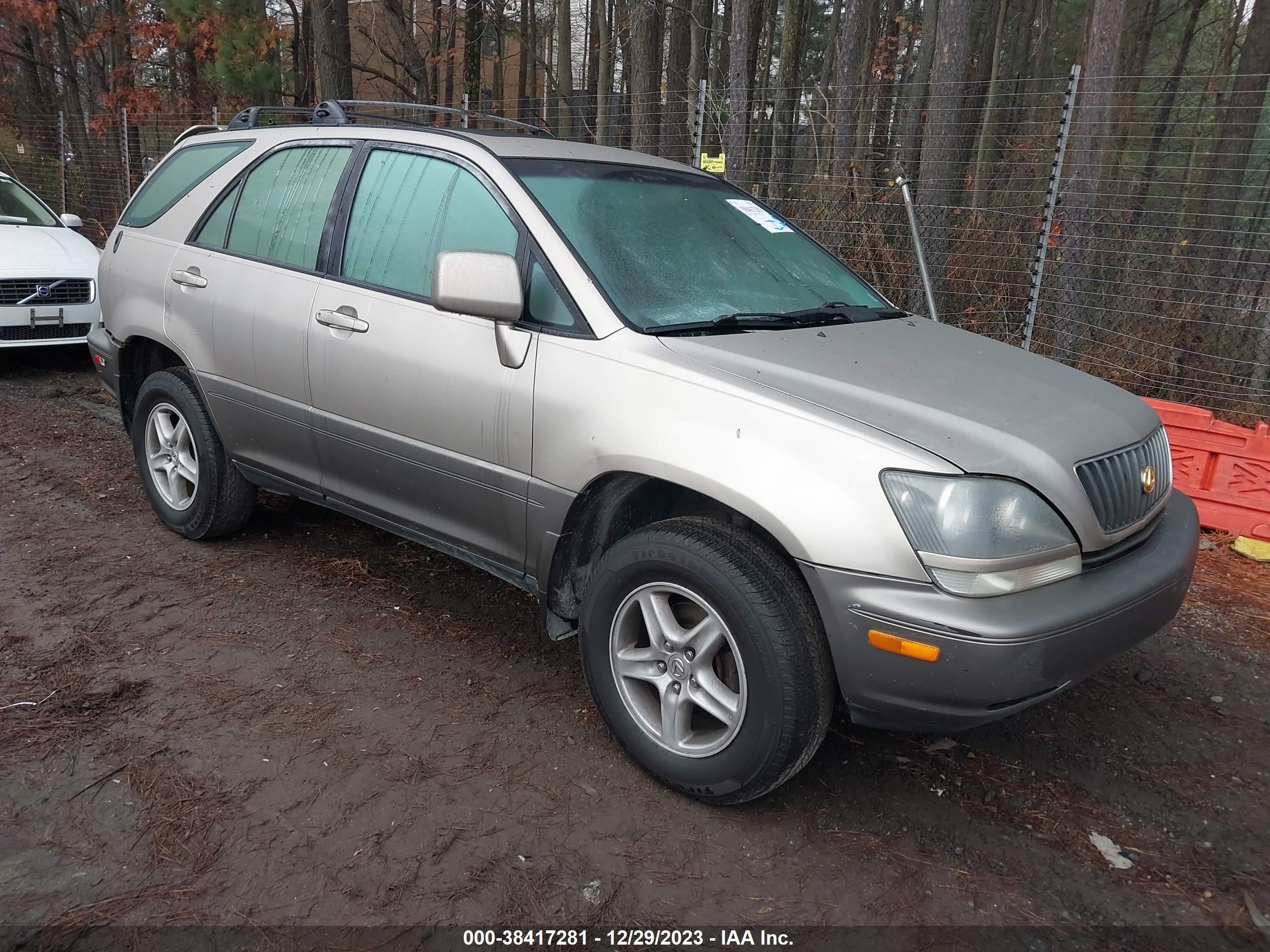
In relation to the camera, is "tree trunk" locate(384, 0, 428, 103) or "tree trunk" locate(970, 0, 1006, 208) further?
"tree trunk" locate(384, 0, 428, 103)

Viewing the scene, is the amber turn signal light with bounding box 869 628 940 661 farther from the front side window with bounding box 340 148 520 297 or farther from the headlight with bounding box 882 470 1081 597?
the front side window with bounding box 340 148 520 297

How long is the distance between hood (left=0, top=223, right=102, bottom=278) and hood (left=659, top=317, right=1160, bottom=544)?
6.91 meters

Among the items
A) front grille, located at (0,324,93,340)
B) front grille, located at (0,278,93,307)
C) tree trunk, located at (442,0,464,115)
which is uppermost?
tree trunk, located at (442,0,464,115)

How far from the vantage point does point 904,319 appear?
3734 mm

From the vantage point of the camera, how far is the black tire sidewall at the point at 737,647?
2547mm

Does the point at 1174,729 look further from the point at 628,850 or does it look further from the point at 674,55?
the point at 674,55

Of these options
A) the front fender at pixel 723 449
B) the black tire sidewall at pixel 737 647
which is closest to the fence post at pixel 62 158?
the front fender at pixel 723 449

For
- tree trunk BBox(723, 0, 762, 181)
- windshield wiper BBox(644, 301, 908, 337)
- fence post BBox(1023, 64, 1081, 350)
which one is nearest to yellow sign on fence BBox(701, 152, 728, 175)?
tree trunk BBox(723, 0, 762, 181)

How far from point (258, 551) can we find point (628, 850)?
2738 millimetres

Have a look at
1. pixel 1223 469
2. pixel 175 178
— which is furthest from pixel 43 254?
pixel 1223 469

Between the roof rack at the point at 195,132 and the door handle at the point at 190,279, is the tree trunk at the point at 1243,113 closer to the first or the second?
the roof rack at the point at 195,132

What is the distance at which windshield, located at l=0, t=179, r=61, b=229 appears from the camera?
8.38m

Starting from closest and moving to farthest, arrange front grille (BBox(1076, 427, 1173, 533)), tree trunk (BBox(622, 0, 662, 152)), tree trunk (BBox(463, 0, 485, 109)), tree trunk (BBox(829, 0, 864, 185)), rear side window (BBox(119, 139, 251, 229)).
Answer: front grille (BBox(1076, 427, 1173, 533)) → rear side window (BBox(119, 139, 251, 229)) → tree trunk (BBox(829, 0, 864, 185)) → tree trunk (BBox(622, 0, 662, 152)) → tree trunk (BBox(463, 0, 485, 109))

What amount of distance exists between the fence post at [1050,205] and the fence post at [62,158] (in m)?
16.0
